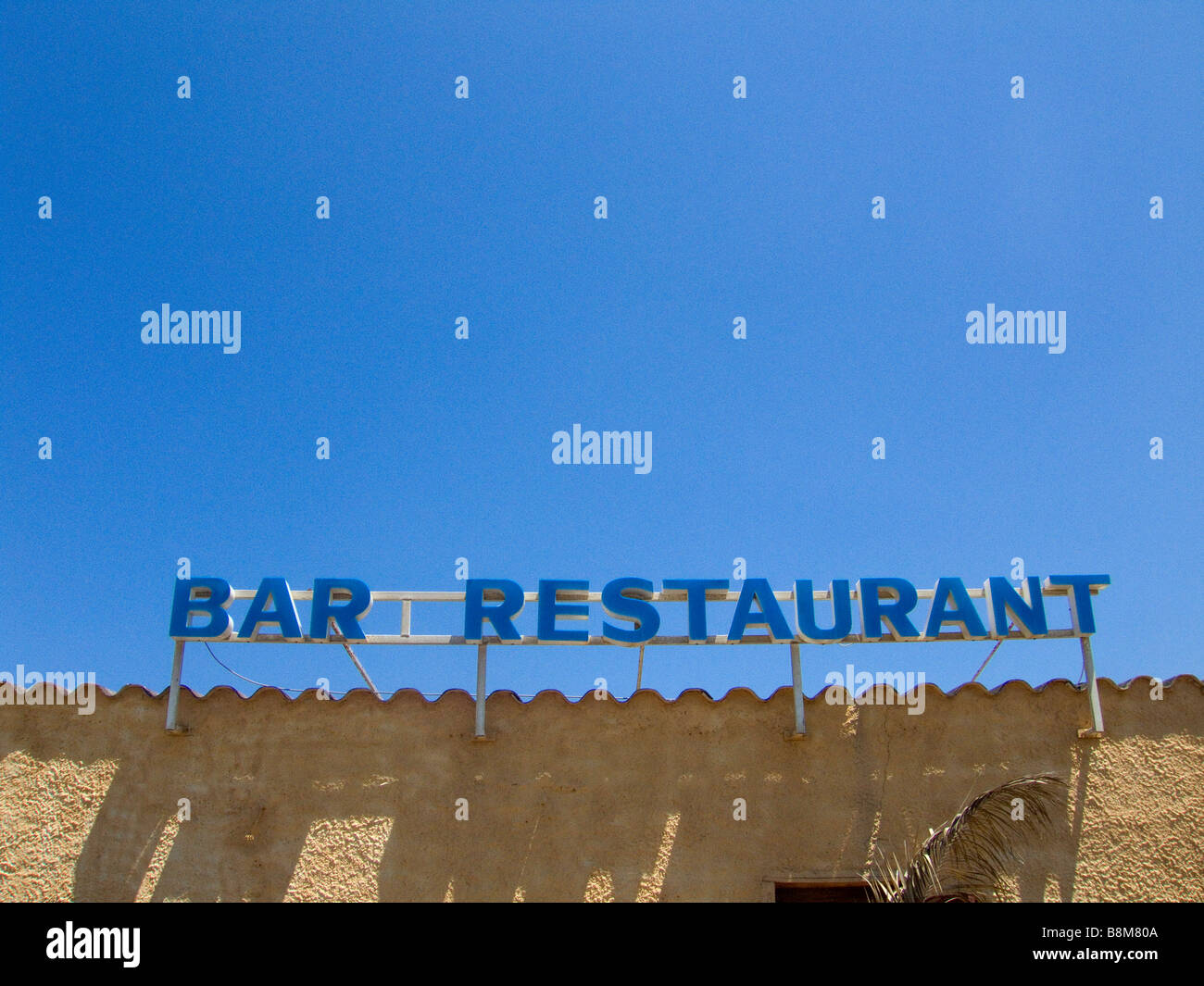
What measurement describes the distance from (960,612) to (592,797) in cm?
430

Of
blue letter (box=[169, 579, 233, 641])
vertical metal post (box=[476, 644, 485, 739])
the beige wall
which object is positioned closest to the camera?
the beige wall

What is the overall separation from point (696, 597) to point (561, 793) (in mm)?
2439

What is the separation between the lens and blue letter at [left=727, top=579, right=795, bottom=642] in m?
10.5

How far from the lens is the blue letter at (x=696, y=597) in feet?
34.7

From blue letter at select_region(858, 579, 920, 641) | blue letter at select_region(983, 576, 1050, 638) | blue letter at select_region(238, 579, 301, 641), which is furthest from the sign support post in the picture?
blue letter at select_region(983, 576, 1050, 638)

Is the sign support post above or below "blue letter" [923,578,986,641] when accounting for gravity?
below

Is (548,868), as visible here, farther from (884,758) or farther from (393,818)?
(884,758)

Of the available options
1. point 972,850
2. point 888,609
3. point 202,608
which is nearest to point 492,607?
point 202,608

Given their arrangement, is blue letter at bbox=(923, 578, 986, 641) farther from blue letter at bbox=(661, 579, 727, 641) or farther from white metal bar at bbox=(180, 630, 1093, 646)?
blue letter at bbox=(661, 579, 727, 641)

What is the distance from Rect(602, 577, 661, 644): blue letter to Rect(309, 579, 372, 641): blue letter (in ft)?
8.26

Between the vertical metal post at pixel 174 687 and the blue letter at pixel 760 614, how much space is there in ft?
18.7

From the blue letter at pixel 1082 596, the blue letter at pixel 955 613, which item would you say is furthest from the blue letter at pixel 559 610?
the blue letter at pixel 1082 596
